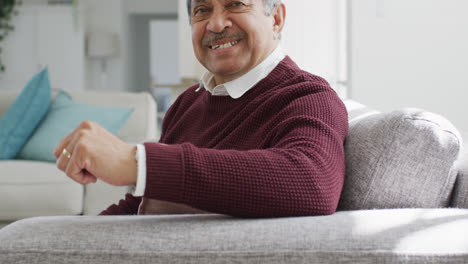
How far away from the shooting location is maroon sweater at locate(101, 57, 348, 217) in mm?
707

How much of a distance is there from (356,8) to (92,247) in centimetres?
258

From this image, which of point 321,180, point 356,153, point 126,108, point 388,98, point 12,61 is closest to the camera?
point 321,180

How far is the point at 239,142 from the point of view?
1.03m

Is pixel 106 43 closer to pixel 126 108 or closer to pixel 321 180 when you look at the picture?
pixel 126 108

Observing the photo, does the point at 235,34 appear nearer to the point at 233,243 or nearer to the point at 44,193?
the point at 233,243

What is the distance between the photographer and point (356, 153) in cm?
91

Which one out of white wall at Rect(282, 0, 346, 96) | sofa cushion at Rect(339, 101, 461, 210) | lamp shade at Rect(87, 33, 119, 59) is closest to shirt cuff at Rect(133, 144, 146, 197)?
sofa cushion at Rect(339, 101, 461, 210)

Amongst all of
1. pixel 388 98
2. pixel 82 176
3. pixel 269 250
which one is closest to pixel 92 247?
pixel 82 176

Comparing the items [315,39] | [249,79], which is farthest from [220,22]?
[315,39]

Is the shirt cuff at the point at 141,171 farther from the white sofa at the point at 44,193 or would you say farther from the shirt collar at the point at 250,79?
the white sofa at the point at 44,193

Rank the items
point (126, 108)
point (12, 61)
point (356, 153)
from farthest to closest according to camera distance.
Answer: point (12, 61)
point (126, 108)
point (356, 153)

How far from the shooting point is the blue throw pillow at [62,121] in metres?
2.59

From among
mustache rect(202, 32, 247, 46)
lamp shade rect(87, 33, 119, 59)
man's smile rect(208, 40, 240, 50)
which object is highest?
mustache rect(202, 32, 247, 46)

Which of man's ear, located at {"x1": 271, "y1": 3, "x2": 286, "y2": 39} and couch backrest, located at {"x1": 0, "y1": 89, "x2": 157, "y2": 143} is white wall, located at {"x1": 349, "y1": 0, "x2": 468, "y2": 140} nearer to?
man's ear, located at {"x1": 271, "y1": 3, "x2": 286, "y2": 39}
